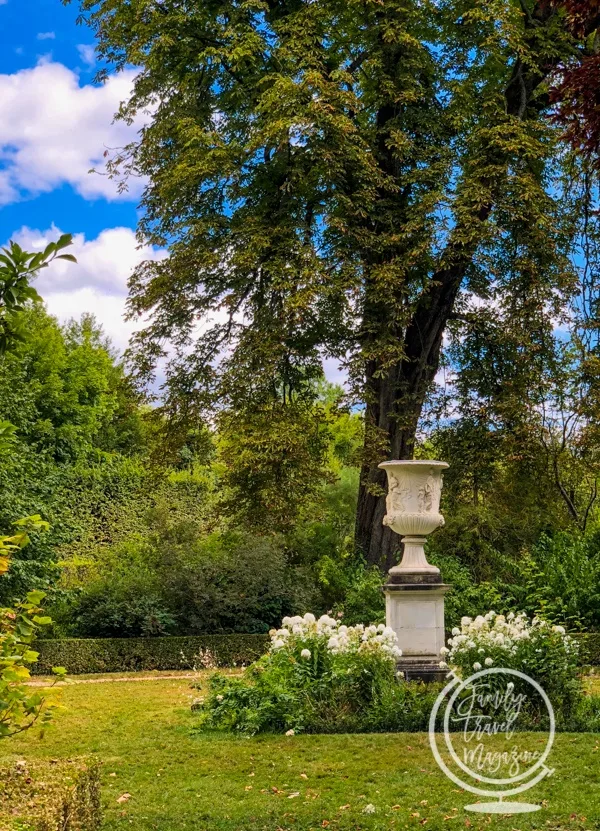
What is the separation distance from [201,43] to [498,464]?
8.82m

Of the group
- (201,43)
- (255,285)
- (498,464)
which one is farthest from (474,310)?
(201,43)

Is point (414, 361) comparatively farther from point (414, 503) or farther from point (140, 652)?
point (140, 652)

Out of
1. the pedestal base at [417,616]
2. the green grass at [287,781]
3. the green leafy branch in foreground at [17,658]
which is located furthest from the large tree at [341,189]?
the green leafy branch in foreground at [17,658]

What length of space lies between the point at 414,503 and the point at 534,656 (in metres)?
2.37

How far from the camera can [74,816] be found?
4.44m

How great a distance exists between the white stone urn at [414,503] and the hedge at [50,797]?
552cm

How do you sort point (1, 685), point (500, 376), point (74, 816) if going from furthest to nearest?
point (500, 376) → point (74, 816) → point (1, 685)

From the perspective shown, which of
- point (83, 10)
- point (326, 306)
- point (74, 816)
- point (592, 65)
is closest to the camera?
point (74, 816)

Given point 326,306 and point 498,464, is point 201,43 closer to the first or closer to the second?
point 326,306

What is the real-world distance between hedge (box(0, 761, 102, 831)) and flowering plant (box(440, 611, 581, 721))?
4.23 meters

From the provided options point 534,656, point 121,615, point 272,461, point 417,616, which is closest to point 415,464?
point 417,616

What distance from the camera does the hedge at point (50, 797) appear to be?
381 centimetres

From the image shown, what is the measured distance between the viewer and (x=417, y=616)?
9.66 meters

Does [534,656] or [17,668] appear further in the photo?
[534,656]
